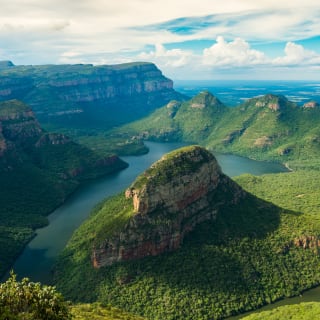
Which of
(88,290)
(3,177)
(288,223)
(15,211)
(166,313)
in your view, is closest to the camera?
(166,313)

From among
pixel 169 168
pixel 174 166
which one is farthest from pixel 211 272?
pixel 174 166

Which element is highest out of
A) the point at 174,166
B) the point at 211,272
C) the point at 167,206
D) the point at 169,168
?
the point at 174,166

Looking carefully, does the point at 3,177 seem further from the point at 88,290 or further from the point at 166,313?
the point at 166,313

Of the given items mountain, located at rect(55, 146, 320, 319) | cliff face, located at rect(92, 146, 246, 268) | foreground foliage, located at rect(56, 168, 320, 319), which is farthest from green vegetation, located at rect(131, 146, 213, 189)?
foreground foliage, located at rect(56, 168, 320, 319)

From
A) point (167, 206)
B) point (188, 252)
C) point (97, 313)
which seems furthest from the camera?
point (167, 206)

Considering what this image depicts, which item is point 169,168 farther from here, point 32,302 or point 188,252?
point 32,302

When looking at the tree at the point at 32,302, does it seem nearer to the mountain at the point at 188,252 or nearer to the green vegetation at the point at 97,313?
the green vegetation at the point at 97,313

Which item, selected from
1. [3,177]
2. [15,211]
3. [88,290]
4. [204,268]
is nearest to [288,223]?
[204,268]
